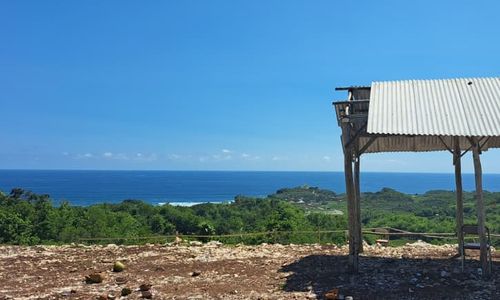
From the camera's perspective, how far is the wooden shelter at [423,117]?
8.18 m

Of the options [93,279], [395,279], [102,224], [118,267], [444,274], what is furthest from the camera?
[102,224]

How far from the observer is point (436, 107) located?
A: 29.5 feet

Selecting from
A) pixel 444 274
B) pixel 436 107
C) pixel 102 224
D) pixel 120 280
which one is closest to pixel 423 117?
pixel 436 107

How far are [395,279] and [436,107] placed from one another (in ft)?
11.4

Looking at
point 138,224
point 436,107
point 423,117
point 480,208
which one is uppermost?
point 436,107

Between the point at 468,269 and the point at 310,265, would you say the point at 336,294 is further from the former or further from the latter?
the point at 468,269

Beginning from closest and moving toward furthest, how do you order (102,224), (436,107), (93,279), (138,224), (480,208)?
(480,208) < (93,279) < (436,107) < (102,224) < (138,224)

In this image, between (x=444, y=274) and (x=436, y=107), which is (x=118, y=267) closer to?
(x=444, y=274)

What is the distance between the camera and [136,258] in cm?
1131

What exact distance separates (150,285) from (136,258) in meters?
3.23

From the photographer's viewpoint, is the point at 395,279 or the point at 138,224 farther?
the point at 138,224

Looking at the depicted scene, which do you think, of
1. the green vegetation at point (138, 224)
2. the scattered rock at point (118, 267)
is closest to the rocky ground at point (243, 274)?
the scattered rock at point (118, 267)

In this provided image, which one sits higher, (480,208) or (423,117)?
(423,117)

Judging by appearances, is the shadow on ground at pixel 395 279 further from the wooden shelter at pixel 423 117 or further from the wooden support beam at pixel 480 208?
the wooden shelter at pixel 423 117
